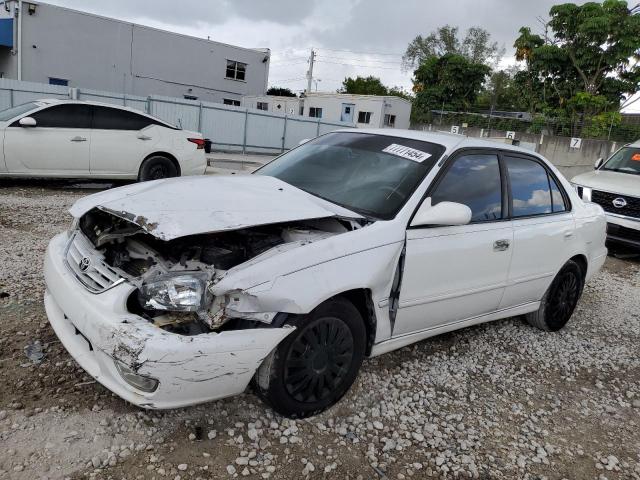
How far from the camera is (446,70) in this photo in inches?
1335

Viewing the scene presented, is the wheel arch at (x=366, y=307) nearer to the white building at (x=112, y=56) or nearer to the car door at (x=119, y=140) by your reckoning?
the car door at (x=119, y=140)

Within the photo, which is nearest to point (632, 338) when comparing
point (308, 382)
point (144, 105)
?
point (308, 382)

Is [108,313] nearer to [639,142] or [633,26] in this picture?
[639,142]

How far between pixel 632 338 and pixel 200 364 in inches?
164

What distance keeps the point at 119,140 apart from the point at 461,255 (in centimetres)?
682

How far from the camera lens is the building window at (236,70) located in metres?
31.6

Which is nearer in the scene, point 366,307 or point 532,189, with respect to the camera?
point 366,307

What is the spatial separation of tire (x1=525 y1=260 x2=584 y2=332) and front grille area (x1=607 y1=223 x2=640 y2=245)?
12.7ft

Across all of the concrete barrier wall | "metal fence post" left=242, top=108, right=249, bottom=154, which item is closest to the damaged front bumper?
"metal fence post" left=242, top=108, right=249, bottom=154

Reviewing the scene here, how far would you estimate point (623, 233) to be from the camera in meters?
7.80

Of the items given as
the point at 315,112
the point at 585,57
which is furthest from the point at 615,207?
the point at 315,112

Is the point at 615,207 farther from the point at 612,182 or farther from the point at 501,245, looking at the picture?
the point at 501,245

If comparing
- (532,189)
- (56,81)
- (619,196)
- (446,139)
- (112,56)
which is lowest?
(619,196)

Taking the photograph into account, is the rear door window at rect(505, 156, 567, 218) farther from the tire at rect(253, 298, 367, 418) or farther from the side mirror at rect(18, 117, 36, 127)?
the side mirror at rect(18, 117, 36, 127)
